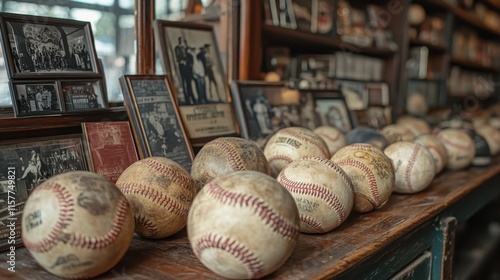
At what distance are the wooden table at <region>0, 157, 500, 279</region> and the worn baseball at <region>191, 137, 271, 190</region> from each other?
220 millimetres

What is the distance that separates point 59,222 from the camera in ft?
3.36

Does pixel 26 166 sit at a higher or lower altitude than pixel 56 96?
lower

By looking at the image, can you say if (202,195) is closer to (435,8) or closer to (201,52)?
(201,52)

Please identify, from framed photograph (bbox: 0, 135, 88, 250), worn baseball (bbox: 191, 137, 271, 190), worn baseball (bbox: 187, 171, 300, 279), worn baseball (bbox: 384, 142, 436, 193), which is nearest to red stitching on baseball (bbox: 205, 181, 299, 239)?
worn baseball (bbox: 187, 171, 300, 279)

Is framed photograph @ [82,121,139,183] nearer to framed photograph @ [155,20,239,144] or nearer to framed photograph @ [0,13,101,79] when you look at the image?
framed photograph @ [0,13,101,79]

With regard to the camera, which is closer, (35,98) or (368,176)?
(35,98)

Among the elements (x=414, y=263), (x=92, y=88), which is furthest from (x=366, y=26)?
(x=92, y=88)

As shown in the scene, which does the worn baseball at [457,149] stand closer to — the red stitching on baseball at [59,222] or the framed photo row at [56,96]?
the framed photo row at [56,96]

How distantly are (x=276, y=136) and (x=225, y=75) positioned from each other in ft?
1.83

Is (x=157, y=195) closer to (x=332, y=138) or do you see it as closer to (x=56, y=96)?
(x=56, y=96)

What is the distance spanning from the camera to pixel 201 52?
7.07ft

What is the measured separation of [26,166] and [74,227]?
49 cm

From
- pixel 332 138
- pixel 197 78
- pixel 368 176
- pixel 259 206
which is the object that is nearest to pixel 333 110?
pixel 332 138

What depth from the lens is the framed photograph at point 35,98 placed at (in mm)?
1448
